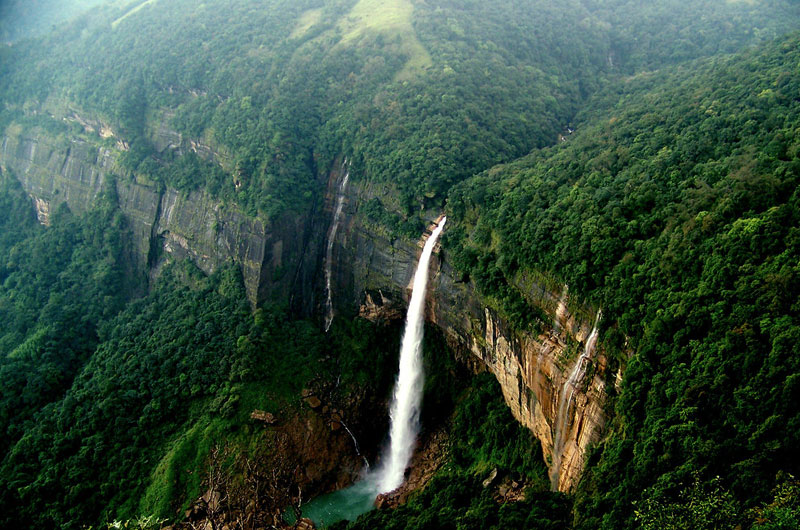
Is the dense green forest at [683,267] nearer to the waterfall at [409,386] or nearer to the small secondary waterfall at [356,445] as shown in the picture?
the waterfall at [409,386]

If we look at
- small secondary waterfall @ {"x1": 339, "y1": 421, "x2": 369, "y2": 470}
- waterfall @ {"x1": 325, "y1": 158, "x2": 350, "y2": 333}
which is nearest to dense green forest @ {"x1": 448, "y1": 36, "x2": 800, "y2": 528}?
waterfall @ {"x1": 325, "y1": 158, "x2": 350, "y2": 333}

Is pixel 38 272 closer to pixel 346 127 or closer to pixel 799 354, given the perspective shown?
pixel 346 127

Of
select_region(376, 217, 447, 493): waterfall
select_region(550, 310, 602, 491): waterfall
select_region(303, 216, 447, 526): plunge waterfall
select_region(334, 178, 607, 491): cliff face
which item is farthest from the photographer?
select_region(376, 217, 447, 493): waterfall

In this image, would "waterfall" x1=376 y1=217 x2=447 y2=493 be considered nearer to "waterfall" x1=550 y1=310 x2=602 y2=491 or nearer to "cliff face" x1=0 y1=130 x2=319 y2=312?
"cliff face" x1=0 y1=130 x2=319 y2=312

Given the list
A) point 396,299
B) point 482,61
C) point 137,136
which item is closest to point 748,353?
point 396,299

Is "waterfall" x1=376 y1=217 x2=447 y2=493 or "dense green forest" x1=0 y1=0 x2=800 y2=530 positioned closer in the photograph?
"dense green forest" x1=0 y1=0 x2=800 y2=530

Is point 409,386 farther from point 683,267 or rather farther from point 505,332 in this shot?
point 683,267
